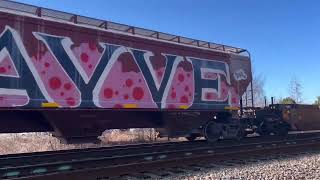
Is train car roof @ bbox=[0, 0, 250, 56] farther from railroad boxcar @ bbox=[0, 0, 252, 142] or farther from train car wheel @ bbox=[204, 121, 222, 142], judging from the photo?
train car wheel @ bbox=[204, 121, 222, 142]

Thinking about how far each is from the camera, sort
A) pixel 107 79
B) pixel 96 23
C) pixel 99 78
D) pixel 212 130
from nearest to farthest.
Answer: pixel 99 78, pixel 107 79, pixel 96 23, pixel 212 130

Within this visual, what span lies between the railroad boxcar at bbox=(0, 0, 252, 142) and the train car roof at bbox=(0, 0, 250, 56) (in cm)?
3

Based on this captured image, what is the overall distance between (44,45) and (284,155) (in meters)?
7.88

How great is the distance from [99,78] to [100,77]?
0.15 feet

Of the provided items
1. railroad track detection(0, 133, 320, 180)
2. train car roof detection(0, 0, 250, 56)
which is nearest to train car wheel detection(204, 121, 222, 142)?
railroad track detection(0, 133, 320, 180)

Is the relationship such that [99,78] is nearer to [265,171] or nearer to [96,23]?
[96,23]

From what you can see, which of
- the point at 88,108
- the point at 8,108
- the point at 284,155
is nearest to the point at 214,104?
the point at 284,155

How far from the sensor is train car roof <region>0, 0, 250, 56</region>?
990 cm

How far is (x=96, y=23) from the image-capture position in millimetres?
11422

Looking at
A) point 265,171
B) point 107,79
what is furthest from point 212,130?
point 265,171

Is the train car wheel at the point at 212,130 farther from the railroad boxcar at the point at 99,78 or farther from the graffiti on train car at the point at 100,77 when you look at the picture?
the graffiti on train car at the point at 100,77

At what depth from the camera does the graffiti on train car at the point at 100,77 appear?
30.6ft

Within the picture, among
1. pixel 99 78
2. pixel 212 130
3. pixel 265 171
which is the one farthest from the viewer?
pixel 212 130

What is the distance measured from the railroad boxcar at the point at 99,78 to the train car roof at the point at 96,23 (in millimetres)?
29
